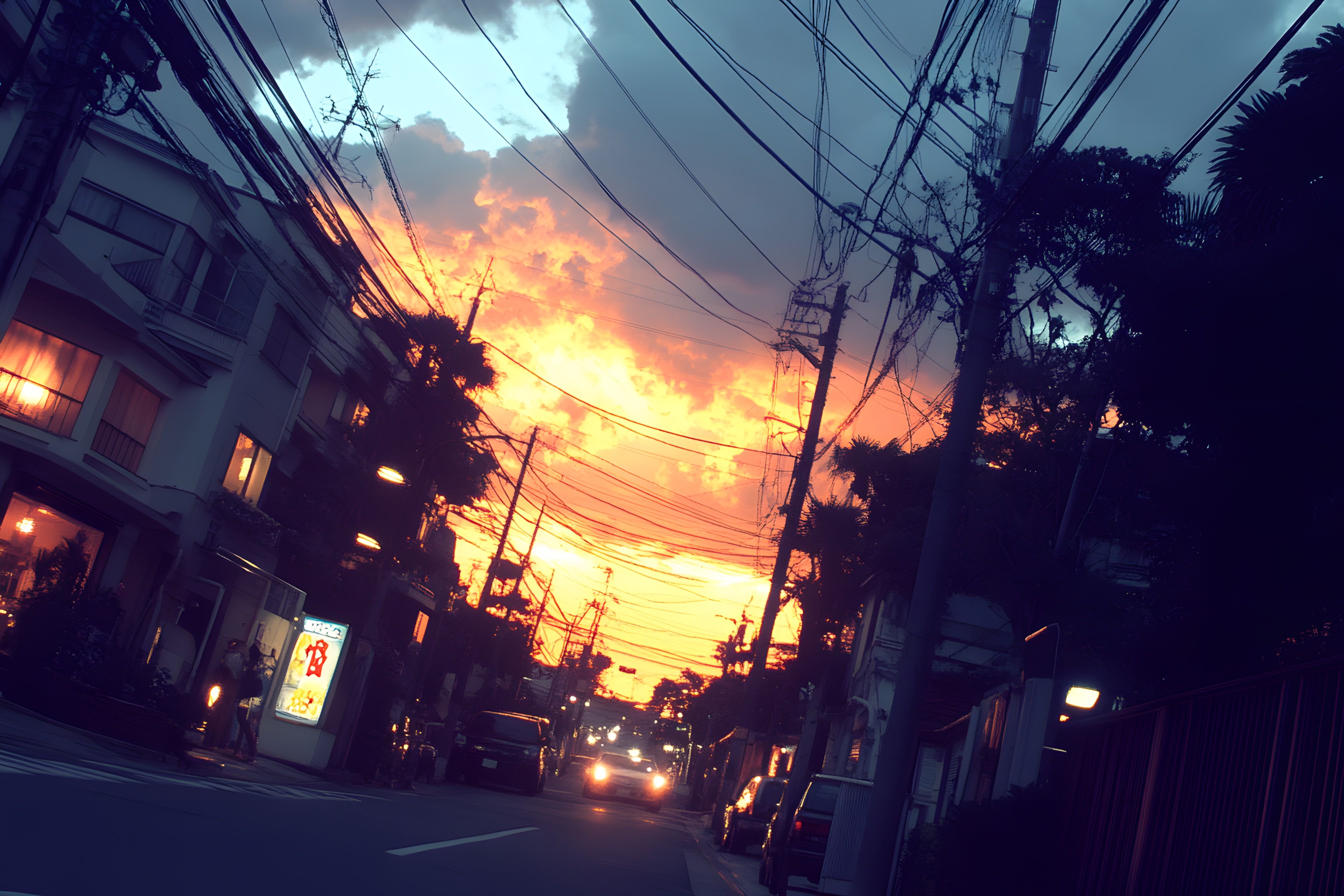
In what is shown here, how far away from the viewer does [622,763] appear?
133 ft

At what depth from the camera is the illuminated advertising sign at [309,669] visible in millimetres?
22734

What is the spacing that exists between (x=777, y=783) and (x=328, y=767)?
9336 millimetres

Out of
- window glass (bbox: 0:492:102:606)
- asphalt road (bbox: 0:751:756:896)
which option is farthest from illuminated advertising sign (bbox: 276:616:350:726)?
asphalt road (bbox: 0:751:756:896)

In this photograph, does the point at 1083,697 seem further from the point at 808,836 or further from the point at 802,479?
the point at 802,479

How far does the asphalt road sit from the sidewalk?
0.64m

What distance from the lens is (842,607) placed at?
113 ft

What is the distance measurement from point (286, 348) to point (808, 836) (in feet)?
57.0

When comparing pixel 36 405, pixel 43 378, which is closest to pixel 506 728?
pixel 36 405

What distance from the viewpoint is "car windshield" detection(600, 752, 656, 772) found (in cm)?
3994

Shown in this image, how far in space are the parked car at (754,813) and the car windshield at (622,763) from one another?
51.8 ft

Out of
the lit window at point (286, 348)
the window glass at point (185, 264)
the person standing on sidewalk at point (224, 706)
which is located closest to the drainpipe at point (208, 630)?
the person standing on sidewalk at point (224, 706)

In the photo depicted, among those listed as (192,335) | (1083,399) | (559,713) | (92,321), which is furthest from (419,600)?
(559,713)

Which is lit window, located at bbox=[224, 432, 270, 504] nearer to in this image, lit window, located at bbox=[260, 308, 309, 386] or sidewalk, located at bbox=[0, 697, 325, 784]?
lit window, located at bbox=[260, 308, 309, 386]

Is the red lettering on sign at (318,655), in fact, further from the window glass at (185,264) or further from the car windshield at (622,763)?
the car windshield at (622,763)
